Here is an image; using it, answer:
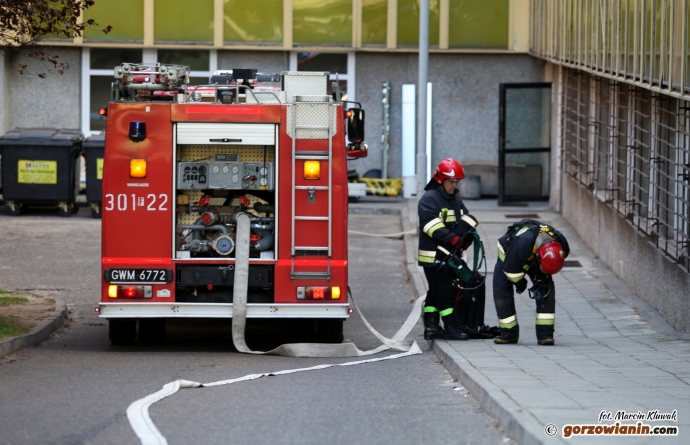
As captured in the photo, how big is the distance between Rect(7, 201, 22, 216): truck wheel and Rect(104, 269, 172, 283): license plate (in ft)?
40.6

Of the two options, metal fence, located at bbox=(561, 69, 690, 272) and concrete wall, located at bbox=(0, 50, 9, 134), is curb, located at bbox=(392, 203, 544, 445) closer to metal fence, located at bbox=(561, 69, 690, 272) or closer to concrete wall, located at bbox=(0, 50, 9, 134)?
metal fence, located at bbox=(561, 69, 690, 272)

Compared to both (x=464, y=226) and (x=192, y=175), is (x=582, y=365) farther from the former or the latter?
(x=192, y=175)

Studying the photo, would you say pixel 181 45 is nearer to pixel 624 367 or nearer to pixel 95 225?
pixel 95 225

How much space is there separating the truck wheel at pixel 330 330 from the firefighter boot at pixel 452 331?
3.35 ft

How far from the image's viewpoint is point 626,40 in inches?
566

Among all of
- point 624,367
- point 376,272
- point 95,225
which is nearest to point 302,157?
point 624,367

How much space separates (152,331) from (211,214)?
157cm

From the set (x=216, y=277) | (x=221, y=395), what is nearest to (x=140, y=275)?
(x=216, y=277)

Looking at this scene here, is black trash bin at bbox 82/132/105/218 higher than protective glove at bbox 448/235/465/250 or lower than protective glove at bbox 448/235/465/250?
higher

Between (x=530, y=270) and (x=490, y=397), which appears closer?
(x=490, y=397)

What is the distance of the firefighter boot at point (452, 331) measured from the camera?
1120 cm

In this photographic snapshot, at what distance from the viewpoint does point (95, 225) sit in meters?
21.4

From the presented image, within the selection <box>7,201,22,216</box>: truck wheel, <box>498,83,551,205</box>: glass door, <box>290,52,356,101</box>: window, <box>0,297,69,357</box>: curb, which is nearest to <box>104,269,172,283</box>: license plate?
<box>0,297,69,357</box>: curb

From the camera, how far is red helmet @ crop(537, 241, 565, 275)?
10.4 meters
